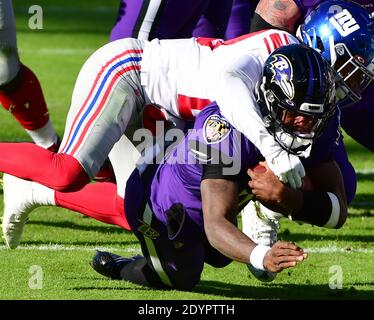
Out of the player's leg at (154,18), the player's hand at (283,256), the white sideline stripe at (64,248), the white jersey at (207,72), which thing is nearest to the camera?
the player's hand at (283,256)

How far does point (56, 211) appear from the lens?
6547mm

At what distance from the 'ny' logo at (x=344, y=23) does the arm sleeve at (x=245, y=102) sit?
0.41 meters

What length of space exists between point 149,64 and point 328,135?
101 cm

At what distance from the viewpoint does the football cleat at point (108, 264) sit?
5.16 m

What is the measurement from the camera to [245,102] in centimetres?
450

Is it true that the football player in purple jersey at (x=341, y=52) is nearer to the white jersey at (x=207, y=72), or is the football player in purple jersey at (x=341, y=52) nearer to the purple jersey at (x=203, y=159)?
the white jersey at (x=207, y=72)

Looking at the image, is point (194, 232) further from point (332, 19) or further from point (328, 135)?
point (332, 19)

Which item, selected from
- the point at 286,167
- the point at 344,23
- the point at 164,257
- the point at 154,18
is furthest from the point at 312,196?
the point at 154,18

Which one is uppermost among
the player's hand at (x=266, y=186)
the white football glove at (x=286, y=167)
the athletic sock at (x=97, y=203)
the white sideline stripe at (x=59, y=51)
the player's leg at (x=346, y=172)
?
the white football glove at (x=286, y=167)

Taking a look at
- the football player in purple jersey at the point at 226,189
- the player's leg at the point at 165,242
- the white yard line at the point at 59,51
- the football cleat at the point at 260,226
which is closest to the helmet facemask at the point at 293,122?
the football player in purple jersey at the point at 226,189

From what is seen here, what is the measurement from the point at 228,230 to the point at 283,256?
38cm

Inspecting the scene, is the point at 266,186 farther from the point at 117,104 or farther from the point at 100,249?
the point at 100,249

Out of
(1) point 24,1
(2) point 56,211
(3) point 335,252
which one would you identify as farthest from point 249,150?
(1) point 24,1

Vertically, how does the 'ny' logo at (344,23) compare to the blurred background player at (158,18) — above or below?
above
